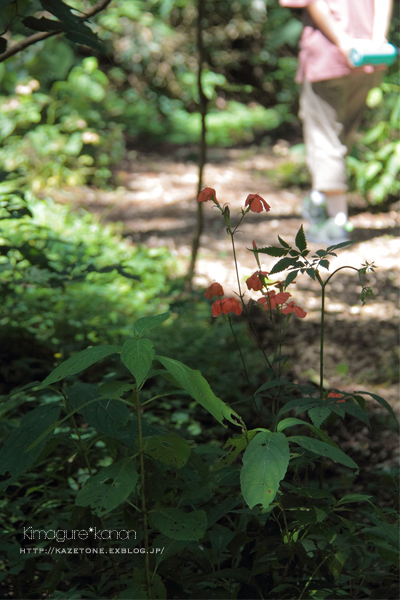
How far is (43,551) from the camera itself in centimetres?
143

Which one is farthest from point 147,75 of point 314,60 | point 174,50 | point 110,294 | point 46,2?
point 46,2

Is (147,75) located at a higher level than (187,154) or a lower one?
higher

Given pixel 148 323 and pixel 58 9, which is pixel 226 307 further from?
pixel 58 9

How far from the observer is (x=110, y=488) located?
3.53ft

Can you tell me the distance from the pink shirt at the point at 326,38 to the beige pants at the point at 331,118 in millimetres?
89

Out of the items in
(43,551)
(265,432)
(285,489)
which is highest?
(265,432)

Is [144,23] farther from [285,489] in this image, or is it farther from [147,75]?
[285,489]

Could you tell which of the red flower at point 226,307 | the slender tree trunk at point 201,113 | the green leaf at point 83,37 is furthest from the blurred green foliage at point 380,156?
the red flower at point 226,307

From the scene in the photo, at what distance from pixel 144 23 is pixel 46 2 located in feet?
22.9

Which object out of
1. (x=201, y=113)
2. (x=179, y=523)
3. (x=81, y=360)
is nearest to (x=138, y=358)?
(x=81, y=360)

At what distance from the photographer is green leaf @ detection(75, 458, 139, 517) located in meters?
1.04

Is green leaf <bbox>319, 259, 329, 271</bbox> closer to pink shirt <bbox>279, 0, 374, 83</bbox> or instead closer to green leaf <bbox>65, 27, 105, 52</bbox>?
green leaf <bbox>65, 27, 105, 52</bbox>

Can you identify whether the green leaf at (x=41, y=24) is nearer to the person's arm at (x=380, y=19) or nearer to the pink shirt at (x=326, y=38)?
the pink shirt at (x=326, y=38)

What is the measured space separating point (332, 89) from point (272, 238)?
1193mm
